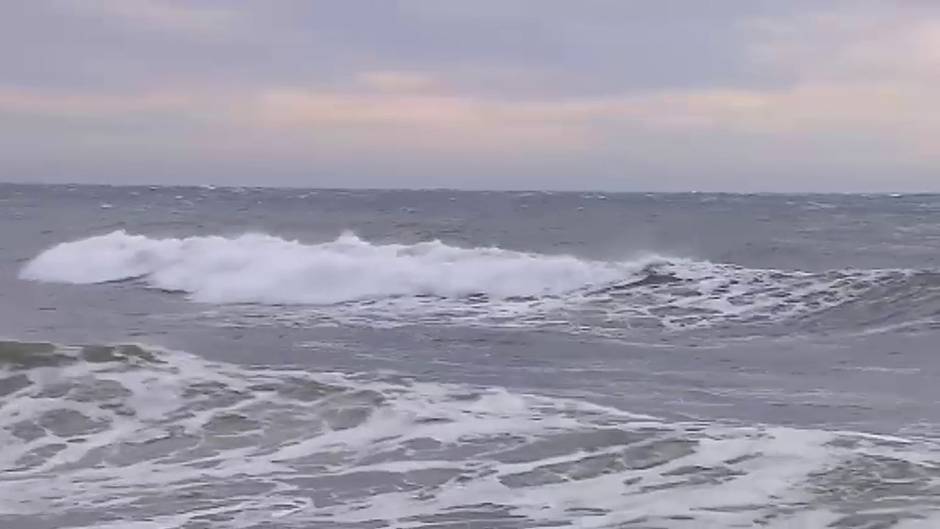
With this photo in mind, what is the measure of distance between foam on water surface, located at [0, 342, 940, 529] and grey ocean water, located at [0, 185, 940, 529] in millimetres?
27

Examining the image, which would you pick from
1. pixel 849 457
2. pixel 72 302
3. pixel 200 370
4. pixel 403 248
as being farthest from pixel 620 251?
pixel 849 457

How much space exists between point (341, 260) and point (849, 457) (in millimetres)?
17217

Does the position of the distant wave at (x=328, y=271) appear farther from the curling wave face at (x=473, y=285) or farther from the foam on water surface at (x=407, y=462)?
the foam on water surface at (x=407, y=462)

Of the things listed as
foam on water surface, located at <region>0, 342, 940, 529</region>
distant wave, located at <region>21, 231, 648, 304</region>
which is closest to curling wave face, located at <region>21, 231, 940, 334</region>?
distant wave, located at <region>21, 231, 648, 304</region>

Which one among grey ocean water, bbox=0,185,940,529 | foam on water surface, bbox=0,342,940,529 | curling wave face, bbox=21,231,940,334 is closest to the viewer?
foam on water surface, bbox=0,342,940,529

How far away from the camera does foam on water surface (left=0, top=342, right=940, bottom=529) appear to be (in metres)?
6.51

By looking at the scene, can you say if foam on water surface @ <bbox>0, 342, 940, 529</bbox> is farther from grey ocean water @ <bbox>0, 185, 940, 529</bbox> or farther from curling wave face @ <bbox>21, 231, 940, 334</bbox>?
curling wave face @ <bbox>21, 231, 940, 334</bbox>

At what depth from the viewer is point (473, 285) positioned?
21516 mm

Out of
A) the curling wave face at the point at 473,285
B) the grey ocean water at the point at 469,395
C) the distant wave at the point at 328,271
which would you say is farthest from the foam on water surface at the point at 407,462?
the distant wave at the point at 328,271

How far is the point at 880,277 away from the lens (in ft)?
61.7

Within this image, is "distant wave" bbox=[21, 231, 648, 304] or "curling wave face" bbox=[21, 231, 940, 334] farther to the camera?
"distant wave" bbox=[21, 231, 648, 304]

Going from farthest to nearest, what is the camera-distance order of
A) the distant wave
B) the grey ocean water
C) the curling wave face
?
the distant wave, the curling wave face, the grey ocean water

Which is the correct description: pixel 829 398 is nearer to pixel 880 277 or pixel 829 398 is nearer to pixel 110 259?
pixel 880 277

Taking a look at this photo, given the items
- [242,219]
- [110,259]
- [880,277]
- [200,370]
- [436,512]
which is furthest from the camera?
[242,219]
